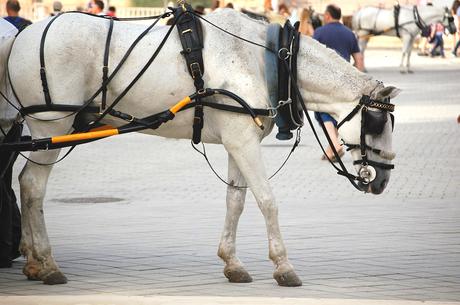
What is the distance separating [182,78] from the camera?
9.33 meters

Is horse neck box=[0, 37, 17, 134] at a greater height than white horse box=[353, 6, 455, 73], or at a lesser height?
greater

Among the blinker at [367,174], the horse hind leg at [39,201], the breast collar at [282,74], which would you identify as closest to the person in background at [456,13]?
the blinker at [367,174]

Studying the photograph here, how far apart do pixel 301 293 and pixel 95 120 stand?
1.95 metres

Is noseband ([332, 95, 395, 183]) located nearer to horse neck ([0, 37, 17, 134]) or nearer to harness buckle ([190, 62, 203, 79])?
harness buckle ([190, 62, 203, 79])

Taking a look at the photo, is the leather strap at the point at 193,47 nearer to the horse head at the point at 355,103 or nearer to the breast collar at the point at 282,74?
the breast collar at the point at 282,74

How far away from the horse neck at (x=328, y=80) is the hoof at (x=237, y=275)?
4.28 ft

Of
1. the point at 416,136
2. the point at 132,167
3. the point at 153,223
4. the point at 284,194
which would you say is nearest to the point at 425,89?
the point at 416,136

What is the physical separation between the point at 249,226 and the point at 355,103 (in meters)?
3.18

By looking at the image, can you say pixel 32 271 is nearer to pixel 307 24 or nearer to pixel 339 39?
pixel 339 39

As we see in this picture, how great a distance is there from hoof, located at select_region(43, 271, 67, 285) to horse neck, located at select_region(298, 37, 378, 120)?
7.17ft

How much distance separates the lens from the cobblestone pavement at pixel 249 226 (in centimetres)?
935

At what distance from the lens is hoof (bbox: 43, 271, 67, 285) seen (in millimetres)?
9328

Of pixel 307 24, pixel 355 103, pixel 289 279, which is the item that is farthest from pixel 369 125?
pixel 307 24

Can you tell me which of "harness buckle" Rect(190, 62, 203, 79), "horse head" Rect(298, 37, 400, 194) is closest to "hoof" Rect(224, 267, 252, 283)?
"horse head" Rect(298, 37, 400, 194)
